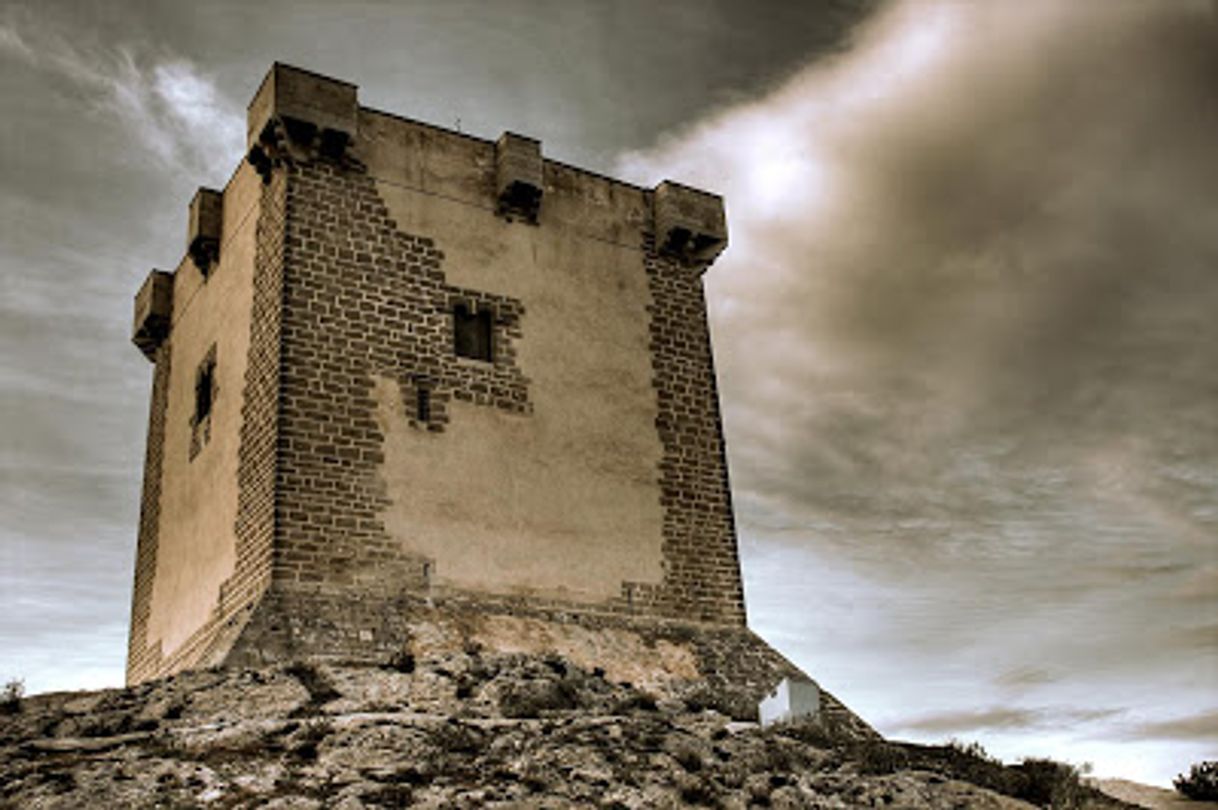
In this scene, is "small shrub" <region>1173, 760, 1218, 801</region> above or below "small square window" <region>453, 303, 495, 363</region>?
below

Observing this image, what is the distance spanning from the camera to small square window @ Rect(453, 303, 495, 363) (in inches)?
663

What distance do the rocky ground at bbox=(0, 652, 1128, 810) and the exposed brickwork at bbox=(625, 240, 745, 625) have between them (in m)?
3.95

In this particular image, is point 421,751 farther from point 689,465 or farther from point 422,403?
point 689,465

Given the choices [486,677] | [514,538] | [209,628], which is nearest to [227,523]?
[209,628]

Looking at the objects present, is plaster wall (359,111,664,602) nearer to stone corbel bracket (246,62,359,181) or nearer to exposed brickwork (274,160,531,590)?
exposed brickwork (274,160,531,590)

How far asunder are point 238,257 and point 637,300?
17.1 feet

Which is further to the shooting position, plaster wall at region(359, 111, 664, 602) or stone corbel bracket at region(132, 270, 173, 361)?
stone corbel bracket at region(132, 270, 173, 361)

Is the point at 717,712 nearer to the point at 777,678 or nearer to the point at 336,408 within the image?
the point at 777,678

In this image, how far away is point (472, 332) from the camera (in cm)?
1698

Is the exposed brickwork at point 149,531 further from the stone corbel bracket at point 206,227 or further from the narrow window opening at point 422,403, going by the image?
the narrow window opening at point 422,403

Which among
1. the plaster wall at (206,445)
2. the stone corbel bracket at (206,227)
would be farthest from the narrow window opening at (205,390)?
the stone corbel bracket at (206,227)

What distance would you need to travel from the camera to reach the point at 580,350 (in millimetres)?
17594

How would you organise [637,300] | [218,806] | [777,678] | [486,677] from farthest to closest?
[637,300], [777,678], [486,677], [218,806]

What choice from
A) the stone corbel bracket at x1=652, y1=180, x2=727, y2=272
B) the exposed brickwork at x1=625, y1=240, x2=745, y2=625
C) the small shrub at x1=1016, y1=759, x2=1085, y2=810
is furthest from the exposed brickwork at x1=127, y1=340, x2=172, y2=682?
the small shrub at x1=1016, y1=759, x2=1085, y2=810
